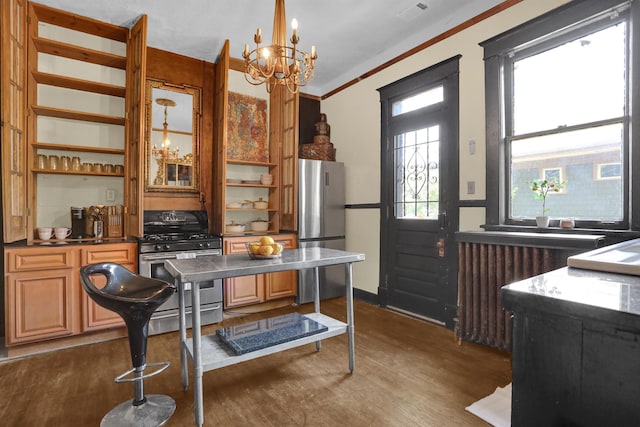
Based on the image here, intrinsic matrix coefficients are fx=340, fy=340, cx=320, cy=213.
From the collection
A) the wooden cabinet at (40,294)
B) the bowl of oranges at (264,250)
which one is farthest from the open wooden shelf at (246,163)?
the bowl of oranges at (264,250)

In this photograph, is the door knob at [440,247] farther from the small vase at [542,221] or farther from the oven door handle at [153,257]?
the oven door handle at [153,257]

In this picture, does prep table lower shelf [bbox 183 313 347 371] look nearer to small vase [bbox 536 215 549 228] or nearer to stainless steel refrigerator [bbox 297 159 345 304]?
small vase [bbox 536 215 549 228]

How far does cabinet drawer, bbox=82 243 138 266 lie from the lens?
3031mm

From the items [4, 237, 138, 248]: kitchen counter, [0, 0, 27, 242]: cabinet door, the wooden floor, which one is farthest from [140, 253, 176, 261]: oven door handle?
[0, 0, 27, 242]: cabinet door

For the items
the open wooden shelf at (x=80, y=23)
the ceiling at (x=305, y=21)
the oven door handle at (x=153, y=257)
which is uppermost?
the ceiling at (x=305, y=21)

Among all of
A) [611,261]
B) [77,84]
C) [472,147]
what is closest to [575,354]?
[611,261]

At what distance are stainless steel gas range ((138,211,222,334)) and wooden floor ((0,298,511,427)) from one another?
Result: 325mm

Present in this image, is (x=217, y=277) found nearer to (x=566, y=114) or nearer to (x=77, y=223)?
(x=77, y=223)

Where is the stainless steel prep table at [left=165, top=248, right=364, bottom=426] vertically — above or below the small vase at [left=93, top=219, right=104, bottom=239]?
below

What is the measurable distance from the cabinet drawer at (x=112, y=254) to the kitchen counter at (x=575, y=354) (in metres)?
3.29

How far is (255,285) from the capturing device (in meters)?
3.93

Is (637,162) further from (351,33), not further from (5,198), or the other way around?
(5,198)

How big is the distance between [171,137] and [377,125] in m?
2.47

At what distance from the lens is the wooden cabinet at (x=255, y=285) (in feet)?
12.3
